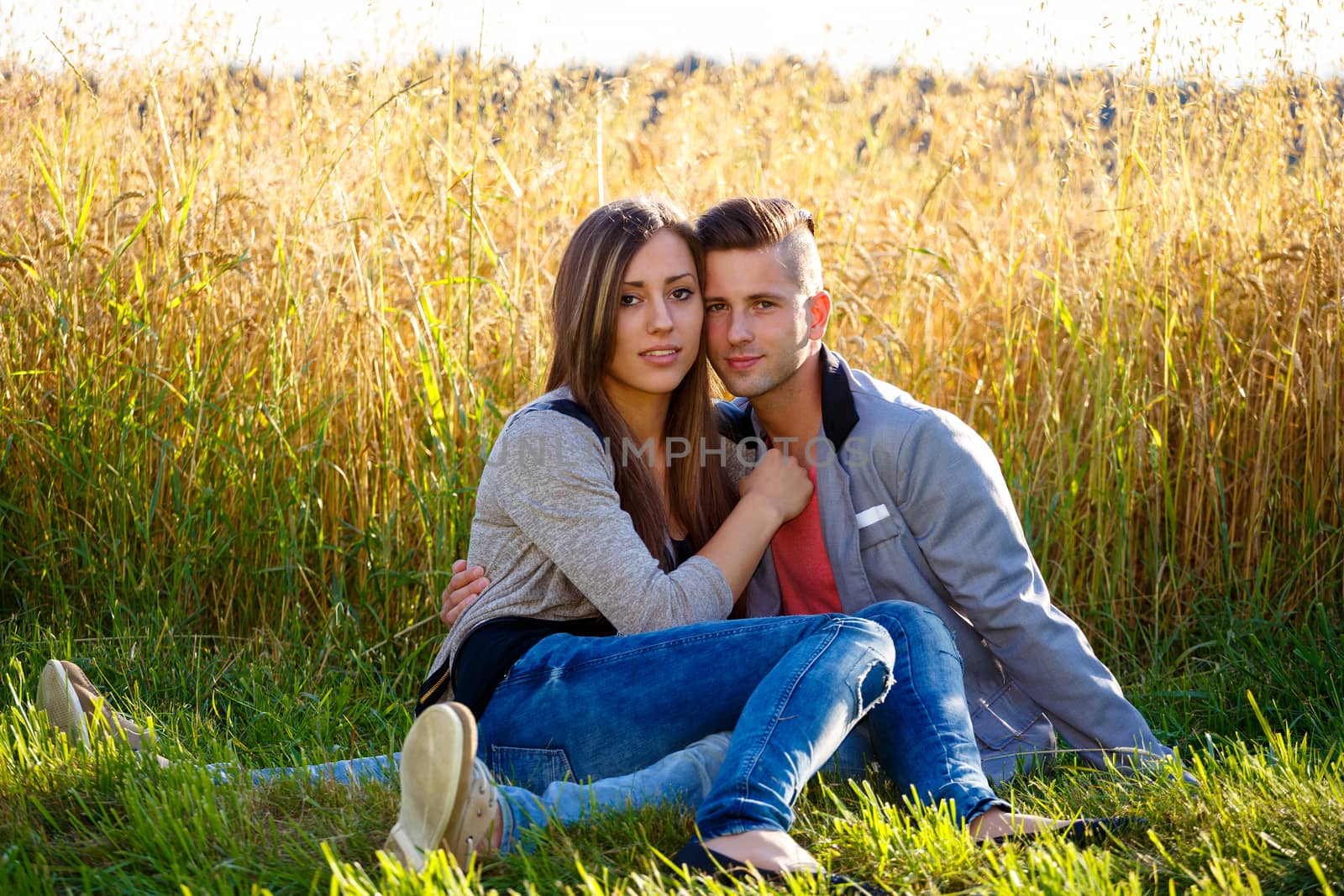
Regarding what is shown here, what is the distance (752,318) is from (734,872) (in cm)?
119

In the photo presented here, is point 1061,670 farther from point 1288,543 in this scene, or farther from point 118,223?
point 118,223

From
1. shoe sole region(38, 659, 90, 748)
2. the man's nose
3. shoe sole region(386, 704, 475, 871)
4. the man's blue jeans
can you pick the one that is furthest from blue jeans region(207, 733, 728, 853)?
the man's nose

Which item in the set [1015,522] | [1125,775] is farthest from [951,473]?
[1125,775]

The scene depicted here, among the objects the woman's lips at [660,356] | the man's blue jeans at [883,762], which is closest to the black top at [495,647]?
the man's blue jeans at [883,762]

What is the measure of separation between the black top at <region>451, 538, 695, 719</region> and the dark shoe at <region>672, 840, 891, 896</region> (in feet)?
1.84

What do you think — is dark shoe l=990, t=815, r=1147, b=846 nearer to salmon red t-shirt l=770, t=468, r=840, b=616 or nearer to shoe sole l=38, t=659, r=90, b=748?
salmon red t-shirt l=770, t=468, r=840, b=616

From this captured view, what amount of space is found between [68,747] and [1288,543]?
9.25ft

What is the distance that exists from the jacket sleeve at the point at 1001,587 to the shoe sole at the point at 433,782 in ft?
3.63

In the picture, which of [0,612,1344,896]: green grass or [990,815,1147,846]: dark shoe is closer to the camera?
[0,612,1344,896]: green grass

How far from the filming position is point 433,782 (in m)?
1.70

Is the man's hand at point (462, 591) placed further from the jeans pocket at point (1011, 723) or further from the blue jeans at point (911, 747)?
the jeans pocket at point (1011, 723)

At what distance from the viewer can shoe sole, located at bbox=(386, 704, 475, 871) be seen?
1.68 m

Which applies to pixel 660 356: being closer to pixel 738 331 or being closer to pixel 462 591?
pixel 738 331

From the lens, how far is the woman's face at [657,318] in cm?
240
